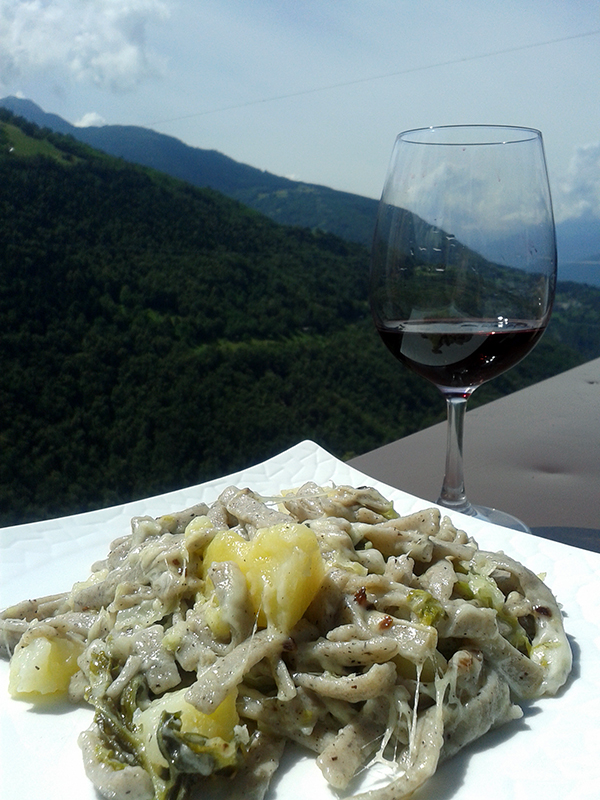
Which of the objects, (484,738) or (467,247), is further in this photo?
(467,247)

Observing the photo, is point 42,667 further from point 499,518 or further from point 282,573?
point 499,518

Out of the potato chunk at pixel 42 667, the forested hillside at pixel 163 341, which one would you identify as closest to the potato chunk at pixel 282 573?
the potato chunk at pixel 42 667

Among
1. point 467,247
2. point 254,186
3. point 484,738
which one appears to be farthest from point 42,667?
point 254,186

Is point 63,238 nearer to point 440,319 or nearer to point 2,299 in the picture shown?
point 2,299

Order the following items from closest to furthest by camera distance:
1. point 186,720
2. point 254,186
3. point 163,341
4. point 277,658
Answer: point 186,720, point 277,658, point 163,341, point 254,186

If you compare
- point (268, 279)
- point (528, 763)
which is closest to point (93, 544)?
point (528, 763)

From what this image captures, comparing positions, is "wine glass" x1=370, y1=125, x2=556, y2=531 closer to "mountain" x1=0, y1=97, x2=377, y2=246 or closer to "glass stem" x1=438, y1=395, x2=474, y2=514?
"glass stem" x1=438, y1=395, x2=474, y2=514

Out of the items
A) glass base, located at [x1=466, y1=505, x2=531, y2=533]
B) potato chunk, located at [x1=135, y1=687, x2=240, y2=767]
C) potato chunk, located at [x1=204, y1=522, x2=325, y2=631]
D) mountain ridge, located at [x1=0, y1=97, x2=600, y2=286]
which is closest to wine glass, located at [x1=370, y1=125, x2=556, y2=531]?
glass base, located at [x1=466, y1=505, x2=531, y2=533]
